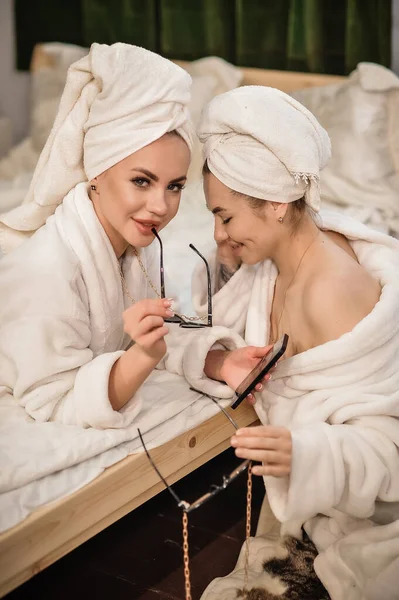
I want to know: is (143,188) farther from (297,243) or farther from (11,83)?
(11,83)

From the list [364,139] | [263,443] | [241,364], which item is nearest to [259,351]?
[241,364]

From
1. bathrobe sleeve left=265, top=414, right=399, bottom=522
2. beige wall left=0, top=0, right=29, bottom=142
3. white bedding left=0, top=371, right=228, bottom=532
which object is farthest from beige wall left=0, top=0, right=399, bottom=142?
bathrobe sleeve left=265, top=414, right=399, bottom=522

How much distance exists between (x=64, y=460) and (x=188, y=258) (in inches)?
39.1

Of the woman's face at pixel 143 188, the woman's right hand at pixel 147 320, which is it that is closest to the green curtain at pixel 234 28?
the woman's face at pixel 143 188

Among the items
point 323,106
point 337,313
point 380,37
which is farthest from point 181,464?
point 380,37

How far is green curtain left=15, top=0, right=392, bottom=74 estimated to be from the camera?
3.16m

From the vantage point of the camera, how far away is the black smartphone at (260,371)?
1.39 meters

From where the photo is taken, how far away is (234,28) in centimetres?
339

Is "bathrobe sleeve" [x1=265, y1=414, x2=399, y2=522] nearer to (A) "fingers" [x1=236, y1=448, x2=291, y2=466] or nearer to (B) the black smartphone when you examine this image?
(A) "fingers" [x1=236, y1=448, x2=291, y2=466]

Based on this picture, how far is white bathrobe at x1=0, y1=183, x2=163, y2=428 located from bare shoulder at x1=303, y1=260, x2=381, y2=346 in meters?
0.40

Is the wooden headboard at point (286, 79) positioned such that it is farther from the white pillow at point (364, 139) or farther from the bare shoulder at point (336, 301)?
the bare shoulder at point (336, 301)

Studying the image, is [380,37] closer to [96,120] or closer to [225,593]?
[96,120]

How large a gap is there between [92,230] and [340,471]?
0.71 meters

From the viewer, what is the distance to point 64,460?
138cm
